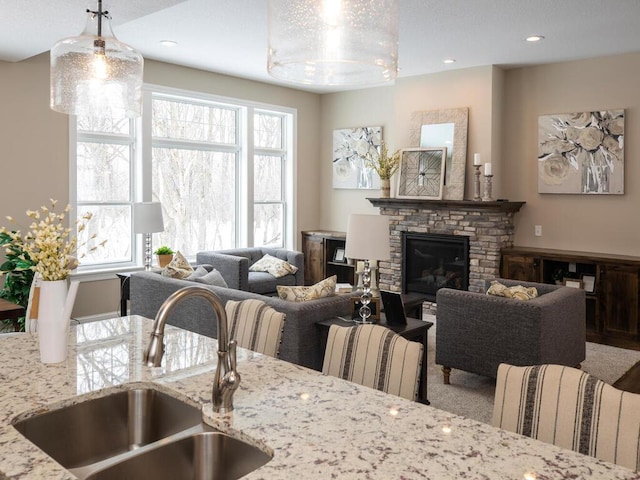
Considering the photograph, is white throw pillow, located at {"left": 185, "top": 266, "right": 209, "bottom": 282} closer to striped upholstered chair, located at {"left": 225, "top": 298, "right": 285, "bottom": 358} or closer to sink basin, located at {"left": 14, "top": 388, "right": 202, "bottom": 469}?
striped upholstered chair, located at {"left": 225, "top": 298, "right": 285, "bottom": 358}

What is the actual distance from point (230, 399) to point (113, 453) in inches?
18.6

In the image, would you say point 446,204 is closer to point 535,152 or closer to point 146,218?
point 535,152

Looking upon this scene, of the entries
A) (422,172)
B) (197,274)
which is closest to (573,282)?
(422,172)

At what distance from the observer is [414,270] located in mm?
7188

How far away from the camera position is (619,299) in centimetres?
552

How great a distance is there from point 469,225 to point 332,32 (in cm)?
542

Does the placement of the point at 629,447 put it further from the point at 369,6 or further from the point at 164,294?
the point at 164,294

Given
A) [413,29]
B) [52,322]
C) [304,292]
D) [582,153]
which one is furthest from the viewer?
[582,153]

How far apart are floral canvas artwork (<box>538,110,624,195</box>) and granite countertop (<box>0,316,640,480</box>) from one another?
16.8 feet

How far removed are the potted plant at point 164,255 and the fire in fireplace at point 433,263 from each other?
2831 millimetres

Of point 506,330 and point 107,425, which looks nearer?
point 107,425

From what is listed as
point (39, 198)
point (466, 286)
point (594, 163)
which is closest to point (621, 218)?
point (594, 163)

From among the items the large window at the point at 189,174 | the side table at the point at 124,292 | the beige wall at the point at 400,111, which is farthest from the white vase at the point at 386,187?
the side table at the point at 124,292

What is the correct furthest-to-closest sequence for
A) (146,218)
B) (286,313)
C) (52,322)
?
(146,218) → (286,313) → (52,322)
